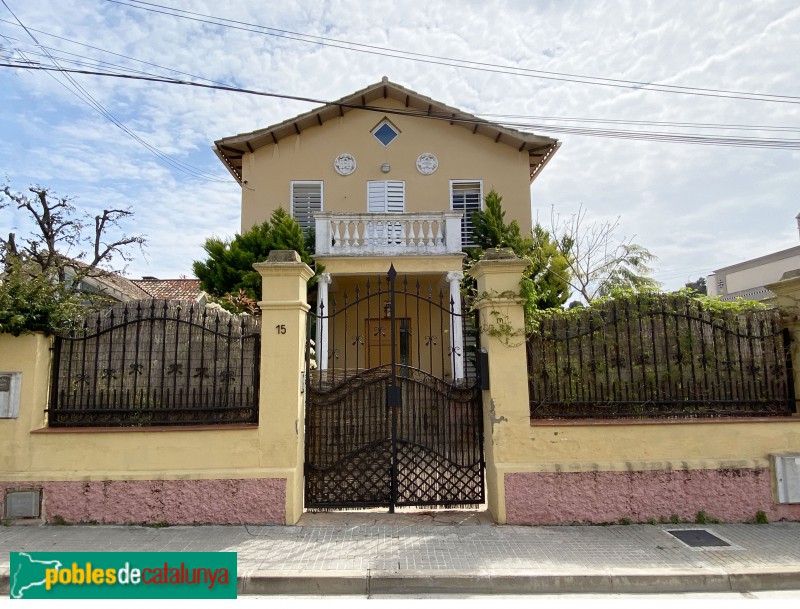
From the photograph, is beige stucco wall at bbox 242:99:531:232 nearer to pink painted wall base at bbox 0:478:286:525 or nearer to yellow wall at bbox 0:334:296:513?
yellow wall at bbox 0:334:296:513

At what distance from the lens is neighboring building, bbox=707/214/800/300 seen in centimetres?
3241

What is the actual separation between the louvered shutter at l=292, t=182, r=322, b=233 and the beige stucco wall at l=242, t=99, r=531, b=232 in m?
0.18

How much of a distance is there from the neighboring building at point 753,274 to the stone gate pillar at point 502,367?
103 ft

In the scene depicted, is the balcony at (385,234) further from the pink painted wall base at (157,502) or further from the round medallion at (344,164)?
the pink painted wall base at (157,502)

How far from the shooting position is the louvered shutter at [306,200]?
13938mm

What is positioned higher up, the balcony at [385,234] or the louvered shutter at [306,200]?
the louvered shutter at [306,200]

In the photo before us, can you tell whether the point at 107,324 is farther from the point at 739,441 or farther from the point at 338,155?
the point at 338,155

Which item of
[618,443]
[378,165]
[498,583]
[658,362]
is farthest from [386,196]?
Answer: [498,583]

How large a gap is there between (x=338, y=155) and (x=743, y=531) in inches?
489

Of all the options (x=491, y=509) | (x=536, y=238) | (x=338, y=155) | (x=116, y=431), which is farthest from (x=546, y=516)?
(x=338, y=155)

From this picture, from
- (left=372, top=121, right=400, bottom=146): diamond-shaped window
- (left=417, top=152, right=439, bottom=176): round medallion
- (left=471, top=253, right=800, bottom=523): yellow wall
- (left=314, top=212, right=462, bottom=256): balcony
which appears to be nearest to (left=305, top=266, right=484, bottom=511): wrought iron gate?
(left=471, top=253, right=800, bottom=523): yellow wall

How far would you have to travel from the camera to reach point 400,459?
→ 579cm

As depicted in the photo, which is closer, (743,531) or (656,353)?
(743,531)

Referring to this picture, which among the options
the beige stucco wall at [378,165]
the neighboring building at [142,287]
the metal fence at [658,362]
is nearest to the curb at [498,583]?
the metal fence at [658,362]
